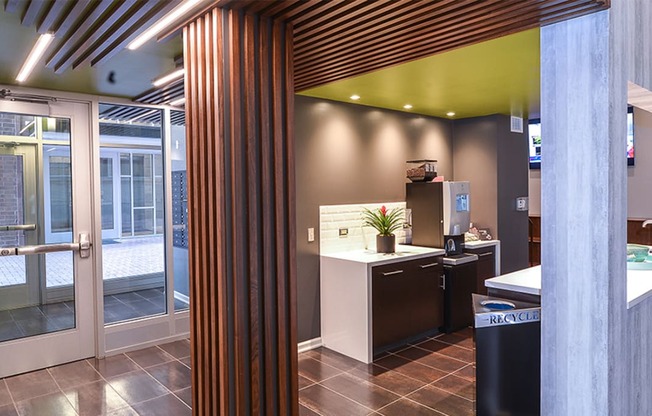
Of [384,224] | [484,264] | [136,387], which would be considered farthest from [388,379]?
[484,264]

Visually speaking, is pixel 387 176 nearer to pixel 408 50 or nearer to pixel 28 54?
pixel 408 50

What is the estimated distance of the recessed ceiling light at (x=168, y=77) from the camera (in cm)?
344

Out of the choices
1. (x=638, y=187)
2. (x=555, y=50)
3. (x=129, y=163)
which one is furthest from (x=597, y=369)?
(x=638, y=187)

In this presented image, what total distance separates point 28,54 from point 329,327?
135 inches

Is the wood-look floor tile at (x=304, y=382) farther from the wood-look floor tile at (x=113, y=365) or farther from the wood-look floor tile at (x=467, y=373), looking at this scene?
the wood-look floor tile at (x=113, y=365)

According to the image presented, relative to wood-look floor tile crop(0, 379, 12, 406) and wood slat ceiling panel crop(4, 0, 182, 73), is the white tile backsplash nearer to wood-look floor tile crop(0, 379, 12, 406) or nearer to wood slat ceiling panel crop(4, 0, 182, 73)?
wood slat ceiling panel crop(4, 0, 182, 73)

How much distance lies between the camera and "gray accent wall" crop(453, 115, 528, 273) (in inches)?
239

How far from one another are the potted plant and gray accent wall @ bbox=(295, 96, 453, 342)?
0.52 feet

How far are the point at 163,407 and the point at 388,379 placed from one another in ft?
5.88

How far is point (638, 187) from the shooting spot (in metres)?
7.11

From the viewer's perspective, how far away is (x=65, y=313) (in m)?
4.45

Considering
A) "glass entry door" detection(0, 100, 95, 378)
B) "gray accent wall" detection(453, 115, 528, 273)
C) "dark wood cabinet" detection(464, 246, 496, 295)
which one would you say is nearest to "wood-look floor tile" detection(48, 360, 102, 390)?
"glass entry door" detection(0, 100, 95, 378)

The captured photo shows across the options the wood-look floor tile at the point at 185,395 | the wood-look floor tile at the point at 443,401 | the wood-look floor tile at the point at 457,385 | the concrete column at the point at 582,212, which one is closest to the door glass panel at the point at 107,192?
the wood-look floor tile at the point at 185,395

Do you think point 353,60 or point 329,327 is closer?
point 353,60
